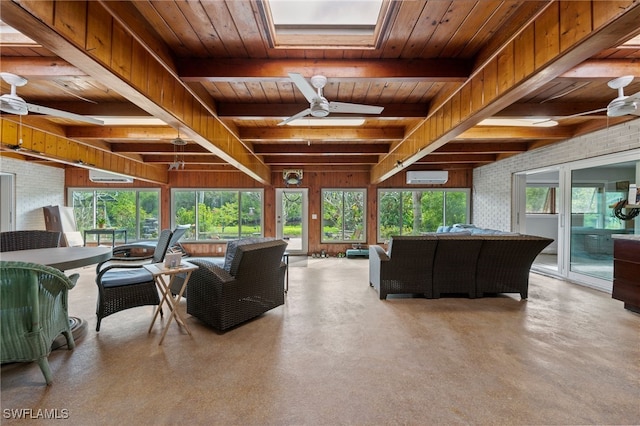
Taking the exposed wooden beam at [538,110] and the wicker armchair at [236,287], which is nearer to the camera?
the wicker armchair at [236,287]

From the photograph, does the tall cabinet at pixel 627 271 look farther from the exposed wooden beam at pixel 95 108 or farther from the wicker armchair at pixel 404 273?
the exposed wooden beam at pixel 95 108

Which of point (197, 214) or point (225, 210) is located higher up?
point (225, 210)

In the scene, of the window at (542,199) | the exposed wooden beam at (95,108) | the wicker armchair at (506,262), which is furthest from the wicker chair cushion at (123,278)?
the window at (542,199)

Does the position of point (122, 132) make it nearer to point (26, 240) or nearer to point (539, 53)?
point (26, 240)

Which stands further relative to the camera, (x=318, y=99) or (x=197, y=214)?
(x=197, y=214)

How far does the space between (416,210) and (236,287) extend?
6452mm

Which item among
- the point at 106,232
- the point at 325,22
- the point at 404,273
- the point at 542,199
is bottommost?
the point at 404,273

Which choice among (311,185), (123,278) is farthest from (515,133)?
(123,278)

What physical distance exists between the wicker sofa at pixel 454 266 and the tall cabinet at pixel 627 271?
726mm

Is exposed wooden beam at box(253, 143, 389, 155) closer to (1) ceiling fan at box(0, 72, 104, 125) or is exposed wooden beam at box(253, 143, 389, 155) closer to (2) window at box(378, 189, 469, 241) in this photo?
(2) window at box(378, 189, 469, 241)

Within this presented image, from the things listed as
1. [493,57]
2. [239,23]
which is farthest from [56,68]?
[493,57]

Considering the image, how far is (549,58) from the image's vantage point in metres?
1.80

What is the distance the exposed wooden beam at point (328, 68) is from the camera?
2418mm

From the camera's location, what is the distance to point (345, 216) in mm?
8180
